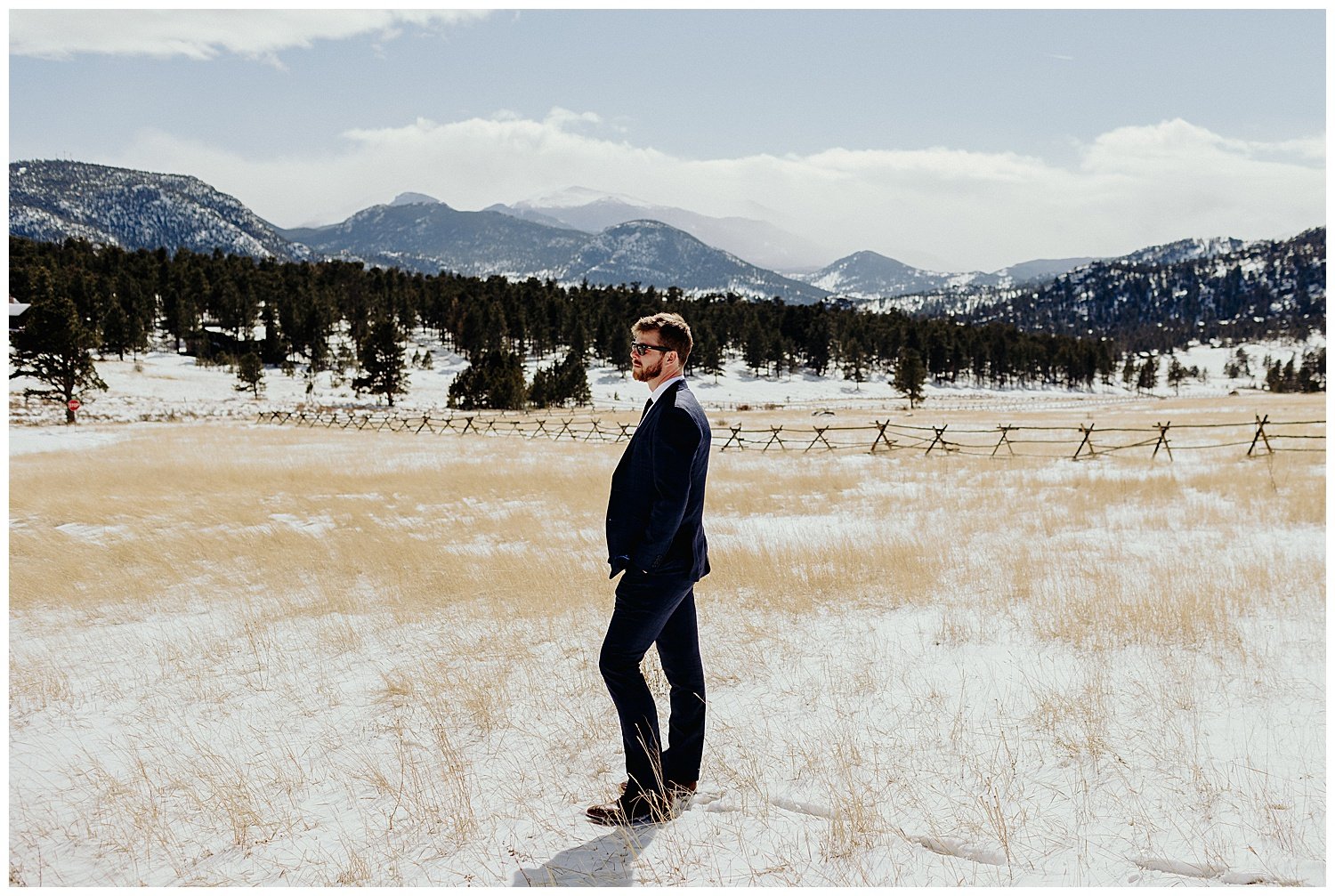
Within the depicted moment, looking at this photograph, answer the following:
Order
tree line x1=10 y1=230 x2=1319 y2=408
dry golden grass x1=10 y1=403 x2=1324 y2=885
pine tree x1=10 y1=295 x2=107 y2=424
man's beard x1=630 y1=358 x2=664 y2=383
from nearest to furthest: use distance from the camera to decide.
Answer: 1. man's beard x1=630 y1=358 x2=664 y2=383
2. dry golden grass x1=10 y1=403 x2=1324 y2=885
3. pine tree x1=10 y1=295 x2=107 y2=424
4. tree line x1=10 y1=230 x2=1319 y2=408

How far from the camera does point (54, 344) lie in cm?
4759

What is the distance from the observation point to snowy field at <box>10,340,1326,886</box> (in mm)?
3732

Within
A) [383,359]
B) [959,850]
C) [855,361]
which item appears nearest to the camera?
[959,850]

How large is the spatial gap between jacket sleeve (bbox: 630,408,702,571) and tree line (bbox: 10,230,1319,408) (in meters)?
58.5

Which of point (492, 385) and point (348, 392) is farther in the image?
point (348, 392)

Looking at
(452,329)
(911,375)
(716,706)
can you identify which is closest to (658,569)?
(716,706)

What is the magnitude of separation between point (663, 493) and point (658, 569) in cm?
38

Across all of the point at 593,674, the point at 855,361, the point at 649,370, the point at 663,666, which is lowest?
the point at 593,674

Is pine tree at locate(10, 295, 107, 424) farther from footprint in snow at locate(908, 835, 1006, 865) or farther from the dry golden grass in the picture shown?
footprint in snow at locate(908, 835, 1006, 865)

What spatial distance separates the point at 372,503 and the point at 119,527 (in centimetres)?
433

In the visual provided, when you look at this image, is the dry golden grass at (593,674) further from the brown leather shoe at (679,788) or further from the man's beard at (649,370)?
the man's beard at (649,370)

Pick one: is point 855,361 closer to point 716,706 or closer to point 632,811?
point 716,706

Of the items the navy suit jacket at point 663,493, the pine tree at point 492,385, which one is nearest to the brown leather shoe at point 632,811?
the navy suit jacket at point 663,493

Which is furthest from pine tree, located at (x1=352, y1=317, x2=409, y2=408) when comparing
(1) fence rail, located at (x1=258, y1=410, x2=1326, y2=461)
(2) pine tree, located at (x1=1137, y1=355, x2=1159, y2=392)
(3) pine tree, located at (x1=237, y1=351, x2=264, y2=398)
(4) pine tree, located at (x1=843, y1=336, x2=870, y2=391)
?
(2) pine tree, located at (x1=1137, y1=355, x2=1159, y2=392)
